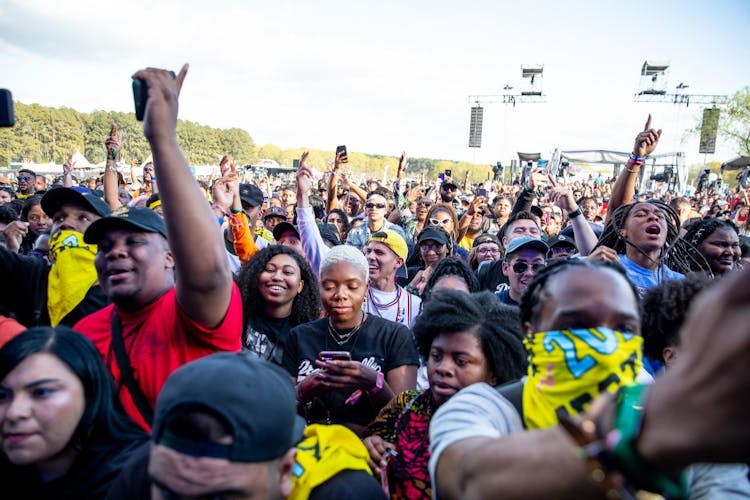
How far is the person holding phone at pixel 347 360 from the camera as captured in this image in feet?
8.11

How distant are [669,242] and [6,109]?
172 inches

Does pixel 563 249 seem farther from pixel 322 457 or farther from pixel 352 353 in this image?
pixel 322 457

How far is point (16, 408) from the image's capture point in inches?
64.0

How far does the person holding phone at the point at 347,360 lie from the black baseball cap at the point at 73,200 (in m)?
1.41

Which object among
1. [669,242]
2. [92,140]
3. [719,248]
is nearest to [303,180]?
[669,242]

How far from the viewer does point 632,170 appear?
4289mm

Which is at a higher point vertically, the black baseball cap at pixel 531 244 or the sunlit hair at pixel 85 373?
the black baseball cap at pixel 531 244

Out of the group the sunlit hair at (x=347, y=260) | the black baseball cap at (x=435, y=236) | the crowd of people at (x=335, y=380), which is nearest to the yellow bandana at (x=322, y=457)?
the crowd of people at (x=335, y=380)

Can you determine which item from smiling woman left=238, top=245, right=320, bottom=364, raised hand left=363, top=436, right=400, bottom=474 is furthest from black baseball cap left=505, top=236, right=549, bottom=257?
raised hand left=363, top=436, right=400, bottom=474

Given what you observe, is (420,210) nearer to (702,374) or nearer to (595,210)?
(595,210)

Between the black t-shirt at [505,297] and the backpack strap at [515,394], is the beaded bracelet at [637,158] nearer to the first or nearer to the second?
the black t-shirt at [505,297]

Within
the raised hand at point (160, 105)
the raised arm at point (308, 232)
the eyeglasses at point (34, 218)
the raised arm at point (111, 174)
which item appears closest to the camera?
the raised hand at point (160, 105)

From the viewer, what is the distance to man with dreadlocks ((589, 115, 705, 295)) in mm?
3586

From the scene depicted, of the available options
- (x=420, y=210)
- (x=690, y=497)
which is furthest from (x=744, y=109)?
(x=690, y=497)
